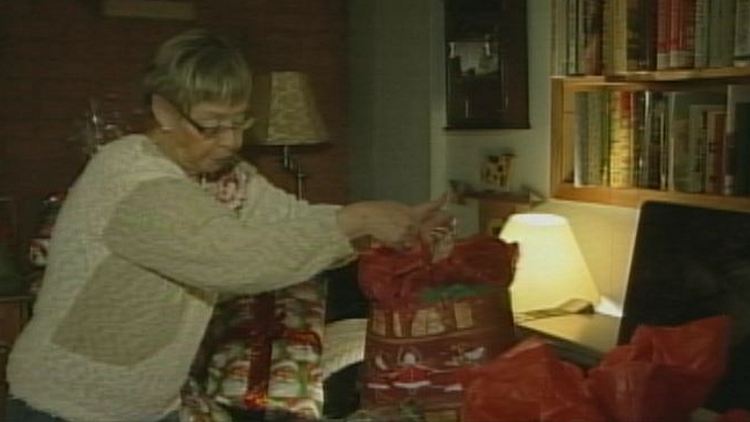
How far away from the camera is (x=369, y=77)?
349 cm

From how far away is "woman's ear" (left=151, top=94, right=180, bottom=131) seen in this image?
56.3 inches

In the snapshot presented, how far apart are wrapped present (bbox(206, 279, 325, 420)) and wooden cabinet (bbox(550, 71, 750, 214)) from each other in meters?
0.82

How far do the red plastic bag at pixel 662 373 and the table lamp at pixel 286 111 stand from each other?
2232 mm

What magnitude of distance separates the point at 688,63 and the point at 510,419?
124 centimetres

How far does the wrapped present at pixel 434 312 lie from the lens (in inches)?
60.7

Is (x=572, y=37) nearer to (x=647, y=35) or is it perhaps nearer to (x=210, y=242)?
(x=647, y=35)

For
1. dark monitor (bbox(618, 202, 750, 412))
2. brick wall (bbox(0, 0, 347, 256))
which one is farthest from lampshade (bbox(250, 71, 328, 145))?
dark monitor (bbox(618, 202, 750, 412))

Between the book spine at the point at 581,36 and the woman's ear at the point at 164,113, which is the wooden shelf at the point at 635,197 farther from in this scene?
the woman's ear at the point at 164,113

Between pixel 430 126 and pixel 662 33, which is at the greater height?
pixel 662 33

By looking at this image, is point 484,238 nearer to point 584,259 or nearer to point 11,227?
point 584,259

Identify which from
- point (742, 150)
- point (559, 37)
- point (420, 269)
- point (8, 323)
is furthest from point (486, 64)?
point (8, 323)

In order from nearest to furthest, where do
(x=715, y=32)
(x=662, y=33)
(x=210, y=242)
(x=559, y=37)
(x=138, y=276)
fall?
(x=210, y=242) < (x=138, y=276) < (x=715, y=32) < (x=662, y=33) < (x=559, y=37)

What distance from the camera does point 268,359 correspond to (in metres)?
1.96

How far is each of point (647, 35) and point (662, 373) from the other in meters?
1.27
